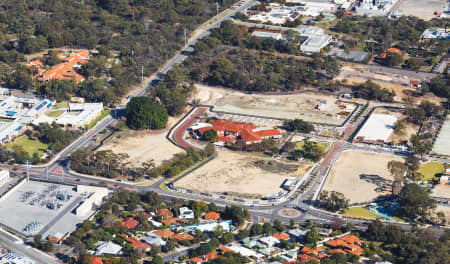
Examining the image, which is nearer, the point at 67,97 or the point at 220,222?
the point at 220,222

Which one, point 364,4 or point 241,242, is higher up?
point 364,4

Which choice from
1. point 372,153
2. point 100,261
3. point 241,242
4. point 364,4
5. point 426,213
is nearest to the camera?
point 100,261

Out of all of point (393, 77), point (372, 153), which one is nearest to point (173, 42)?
point (393, 77)

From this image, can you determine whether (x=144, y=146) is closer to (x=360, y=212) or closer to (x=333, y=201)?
(x=333, y=201)

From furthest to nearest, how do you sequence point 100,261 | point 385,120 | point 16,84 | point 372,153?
point 16,84 < point 385,120 < point 372,153 < point 100,261

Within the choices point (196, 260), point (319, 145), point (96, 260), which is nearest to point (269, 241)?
point (196, 260)

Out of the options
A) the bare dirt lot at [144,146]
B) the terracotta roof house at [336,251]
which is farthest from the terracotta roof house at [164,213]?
the terracotta roof house at [336,251]

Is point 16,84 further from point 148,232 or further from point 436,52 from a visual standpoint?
point 436,52
